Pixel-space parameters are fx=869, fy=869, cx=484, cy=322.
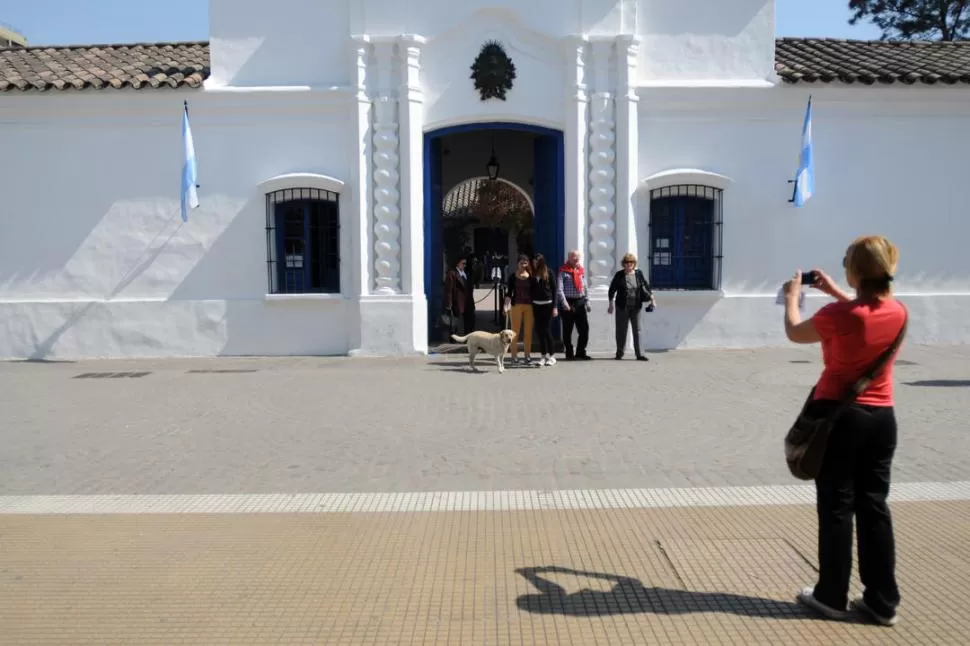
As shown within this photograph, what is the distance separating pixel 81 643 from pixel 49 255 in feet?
37.9

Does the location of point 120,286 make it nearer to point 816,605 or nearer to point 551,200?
point 551,200

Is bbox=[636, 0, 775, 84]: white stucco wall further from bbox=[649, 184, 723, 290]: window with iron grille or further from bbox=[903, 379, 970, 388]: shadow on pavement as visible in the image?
bbox=[903, 379, 970, 388]: shadow on pavement

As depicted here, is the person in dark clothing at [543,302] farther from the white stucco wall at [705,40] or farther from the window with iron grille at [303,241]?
the white stucco wall at [705,40]

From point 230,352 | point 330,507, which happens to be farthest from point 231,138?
point 330,507

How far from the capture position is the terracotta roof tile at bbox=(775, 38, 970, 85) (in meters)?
13.7

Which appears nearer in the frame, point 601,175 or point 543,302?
point 543,302

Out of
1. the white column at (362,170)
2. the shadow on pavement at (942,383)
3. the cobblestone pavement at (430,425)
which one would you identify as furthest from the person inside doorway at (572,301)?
the shadow on pavement at (942,383)

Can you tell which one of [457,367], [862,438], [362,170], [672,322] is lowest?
[457,367]

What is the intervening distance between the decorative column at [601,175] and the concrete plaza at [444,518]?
3650 millimetres

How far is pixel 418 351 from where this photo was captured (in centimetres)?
1365

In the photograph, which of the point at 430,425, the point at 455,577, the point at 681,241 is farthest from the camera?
the point at 681,241

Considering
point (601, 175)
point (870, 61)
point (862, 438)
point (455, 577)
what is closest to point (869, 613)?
point (862, 438)

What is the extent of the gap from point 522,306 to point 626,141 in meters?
3.15

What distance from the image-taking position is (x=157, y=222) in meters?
13.9
